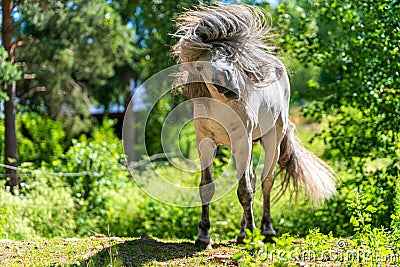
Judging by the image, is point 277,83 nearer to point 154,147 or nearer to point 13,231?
point 13,231

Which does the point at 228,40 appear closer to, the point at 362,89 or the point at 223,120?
the point at 223,120

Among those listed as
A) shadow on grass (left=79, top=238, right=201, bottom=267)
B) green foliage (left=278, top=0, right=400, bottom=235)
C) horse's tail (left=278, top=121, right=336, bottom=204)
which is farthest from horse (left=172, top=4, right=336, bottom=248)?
green foliage (left=278, top=0, right=400, bottom=235)

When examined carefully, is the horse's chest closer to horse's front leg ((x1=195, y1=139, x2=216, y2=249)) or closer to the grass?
horse's front leg ((x1=195, y1=139, x2=216, y2=249))

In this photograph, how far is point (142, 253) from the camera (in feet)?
16.2

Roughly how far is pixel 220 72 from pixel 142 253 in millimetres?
1912

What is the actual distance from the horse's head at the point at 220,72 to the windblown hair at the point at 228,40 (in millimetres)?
38

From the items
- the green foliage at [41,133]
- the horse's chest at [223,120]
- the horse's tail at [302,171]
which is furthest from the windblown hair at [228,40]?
the green foliage at [41,133]

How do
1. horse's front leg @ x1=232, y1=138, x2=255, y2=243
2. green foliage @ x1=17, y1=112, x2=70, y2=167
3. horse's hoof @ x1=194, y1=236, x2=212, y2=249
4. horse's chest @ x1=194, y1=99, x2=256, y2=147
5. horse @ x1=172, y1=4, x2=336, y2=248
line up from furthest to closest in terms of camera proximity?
green foliage @ x1=17, y1=112, x2=70, y2=167
horse's hoof @ x1=194, y1=236, x2=212, y2=249
horse's front leg @ x1=232, y1=138, x2=255, y2=243
horse's chest @ x1=194, y1=99, x2=256, y2=147
horse @ x1=172, y1=4, x2=336, y2=248

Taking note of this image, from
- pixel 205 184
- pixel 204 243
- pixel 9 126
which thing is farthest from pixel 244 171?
pixel 9 126

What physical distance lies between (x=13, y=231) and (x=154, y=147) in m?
9.38

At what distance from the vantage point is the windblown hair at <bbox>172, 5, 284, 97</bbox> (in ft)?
15.0

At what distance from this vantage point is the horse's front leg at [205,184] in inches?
205

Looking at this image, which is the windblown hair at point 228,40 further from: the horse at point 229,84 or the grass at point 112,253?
the grass at point 112,253

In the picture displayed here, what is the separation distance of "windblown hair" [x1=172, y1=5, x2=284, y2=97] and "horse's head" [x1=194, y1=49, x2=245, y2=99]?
0.04 metres
